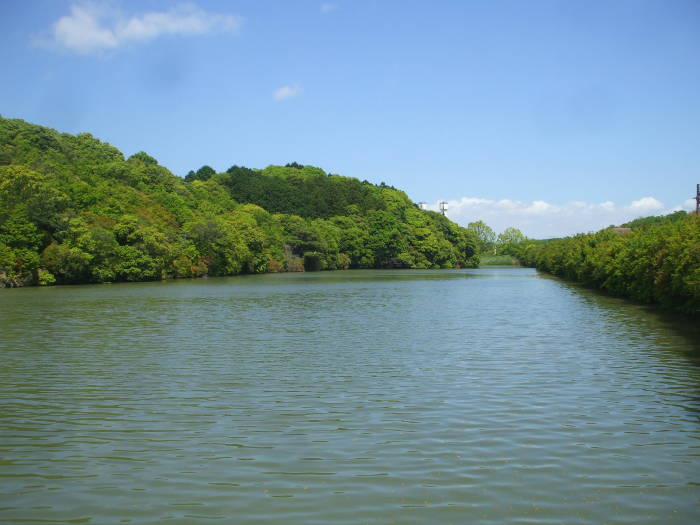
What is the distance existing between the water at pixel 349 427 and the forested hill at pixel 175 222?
128 feet

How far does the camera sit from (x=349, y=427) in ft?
32.9

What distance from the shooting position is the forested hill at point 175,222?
57000 millimetres

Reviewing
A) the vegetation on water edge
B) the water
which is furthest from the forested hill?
the water

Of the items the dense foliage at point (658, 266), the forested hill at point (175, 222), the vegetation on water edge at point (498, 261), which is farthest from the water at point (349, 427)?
the vegetation on water edge at point (498, 261)

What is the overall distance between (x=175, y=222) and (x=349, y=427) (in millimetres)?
76276

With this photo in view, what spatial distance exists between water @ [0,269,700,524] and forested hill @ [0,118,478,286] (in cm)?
3901

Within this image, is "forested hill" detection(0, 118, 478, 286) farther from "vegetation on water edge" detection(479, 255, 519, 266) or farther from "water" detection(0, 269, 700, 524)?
"water" detection(0, 269, 700, 524)

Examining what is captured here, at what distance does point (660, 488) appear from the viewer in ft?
24.1

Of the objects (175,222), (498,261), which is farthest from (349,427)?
(498,261)

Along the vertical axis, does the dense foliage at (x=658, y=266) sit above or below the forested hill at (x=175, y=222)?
below

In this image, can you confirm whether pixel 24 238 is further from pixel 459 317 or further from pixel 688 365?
pixel 688 365

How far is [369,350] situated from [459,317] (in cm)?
1037

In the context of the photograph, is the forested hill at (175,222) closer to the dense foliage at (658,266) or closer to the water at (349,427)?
the water at (349,427)

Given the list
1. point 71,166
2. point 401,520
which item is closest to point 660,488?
point 401,520
